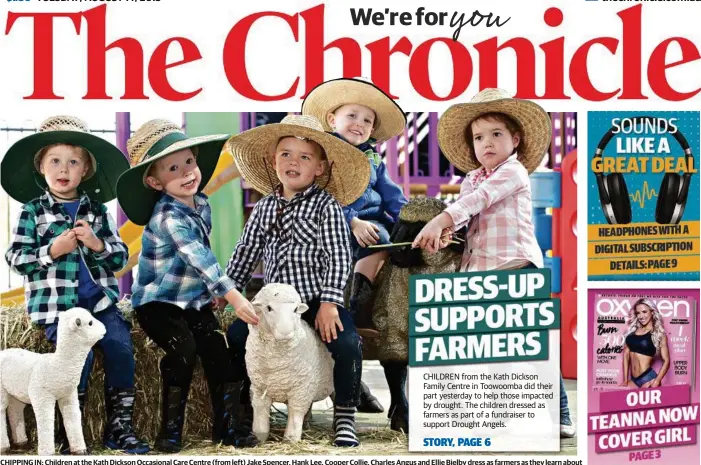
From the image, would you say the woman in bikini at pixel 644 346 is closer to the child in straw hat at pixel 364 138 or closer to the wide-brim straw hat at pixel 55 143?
the child in straw hat at pixel 364 138

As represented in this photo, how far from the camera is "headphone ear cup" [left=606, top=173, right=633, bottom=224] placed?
426cm

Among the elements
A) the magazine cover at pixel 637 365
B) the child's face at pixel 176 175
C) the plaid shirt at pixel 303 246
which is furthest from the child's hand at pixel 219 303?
the magazine cover at pixel 637 365

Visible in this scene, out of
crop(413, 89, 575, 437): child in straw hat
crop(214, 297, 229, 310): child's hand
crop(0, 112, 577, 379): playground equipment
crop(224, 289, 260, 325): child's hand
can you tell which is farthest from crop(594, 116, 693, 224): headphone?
crop(214, 297, 229, 310): child's hand

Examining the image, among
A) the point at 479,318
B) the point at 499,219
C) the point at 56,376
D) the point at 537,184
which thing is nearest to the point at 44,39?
the point at 56,376

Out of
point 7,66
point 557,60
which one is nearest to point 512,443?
point 557,60

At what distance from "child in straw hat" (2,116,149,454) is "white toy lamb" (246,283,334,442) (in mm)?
537

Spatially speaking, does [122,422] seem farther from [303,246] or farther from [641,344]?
[641,344]

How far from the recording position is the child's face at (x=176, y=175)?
4062mm

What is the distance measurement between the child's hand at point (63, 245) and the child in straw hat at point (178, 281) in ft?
0.84

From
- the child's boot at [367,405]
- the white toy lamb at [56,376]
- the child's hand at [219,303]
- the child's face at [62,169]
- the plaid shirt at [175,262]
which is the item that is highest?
the child's face at [62,169]

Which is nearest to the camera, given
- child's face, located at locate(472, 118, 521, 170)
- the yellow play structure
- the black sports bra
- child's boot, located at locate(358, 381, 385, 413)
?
child's face, located at locate(472, 118, 521, 170)

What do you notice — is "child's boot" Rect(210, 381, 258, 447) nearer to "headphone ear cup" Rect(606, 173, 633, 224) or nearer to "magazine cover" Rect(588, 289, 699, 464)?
"magazine cover" Rect(588, 289, 699, 464)

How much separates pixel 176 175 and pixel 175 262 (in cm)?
A: 38

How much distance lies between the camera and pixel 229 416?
4.07m
